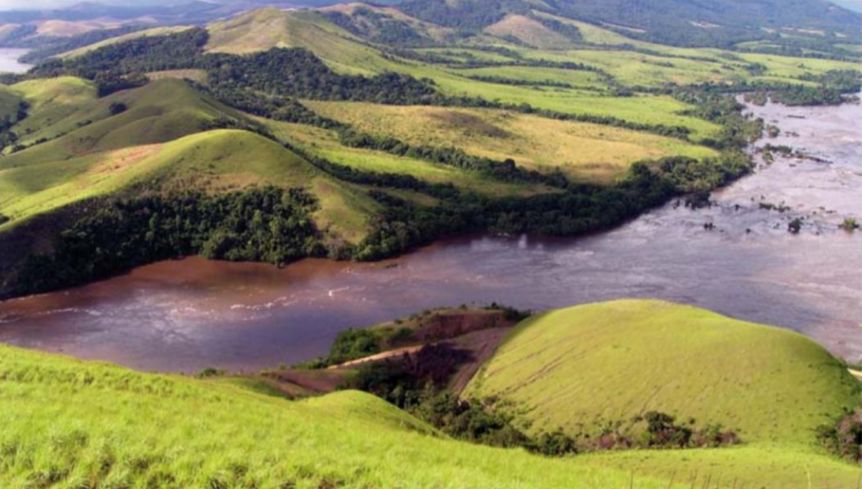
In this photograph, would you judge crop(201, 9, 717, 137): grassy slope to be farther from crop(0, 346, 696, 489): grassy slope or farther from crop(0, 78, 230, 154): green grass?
crop(0, 346, 696, 489): grassy slope

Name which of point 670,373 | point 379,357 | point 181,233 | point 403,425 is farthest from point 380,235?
point 403,425

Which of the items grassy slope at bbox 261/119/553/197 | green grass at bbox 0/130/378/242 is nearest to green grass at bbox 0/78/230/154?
green grass at bbox 0/130/378/242

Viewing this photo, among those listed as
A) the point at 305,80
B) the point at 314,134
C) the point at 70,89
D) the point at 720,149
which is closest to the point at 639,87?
the point at 720,149

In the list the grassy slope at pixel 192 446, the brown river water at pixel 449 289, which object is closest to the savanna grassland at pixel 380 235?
the grassy slope at pixel 192 446

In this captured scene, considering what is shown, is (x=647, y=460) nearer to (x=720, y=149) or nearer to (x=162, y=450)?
(x=162, y=450)

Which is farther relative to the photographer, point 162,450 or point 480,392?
point 480,392

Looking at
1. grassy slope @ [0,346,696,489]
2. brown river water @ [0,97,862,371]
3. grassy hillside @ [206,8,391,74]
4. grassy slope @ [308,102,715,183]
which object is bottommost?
brown river water @ [0,97,862,371]

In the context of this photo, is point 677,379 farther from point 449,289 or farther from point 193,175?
point 193,175

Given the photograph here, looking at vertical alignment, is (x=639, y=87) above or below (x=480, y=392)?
above
